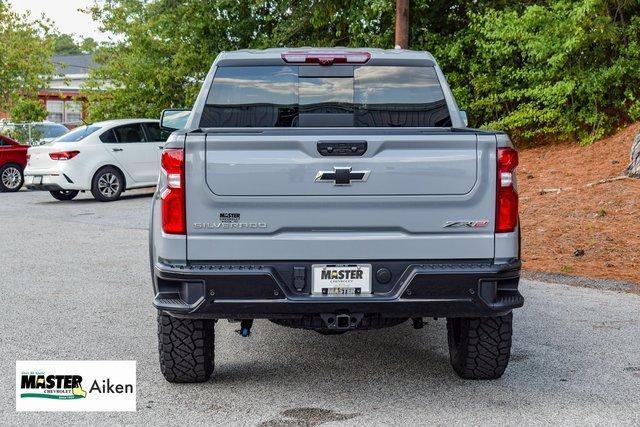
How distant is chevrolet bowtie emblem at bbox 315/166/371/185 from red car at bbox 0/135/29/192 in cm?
1829

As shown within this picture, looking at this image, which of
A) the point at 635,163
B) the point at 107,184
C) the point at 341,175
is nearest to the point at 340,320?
the point at 341,175

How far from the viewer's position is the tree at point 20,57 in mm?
30433

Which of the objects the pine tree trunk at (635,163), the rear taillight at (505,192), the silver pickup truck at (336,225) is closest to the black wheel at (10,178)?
the pine tree trunk at (635,163)

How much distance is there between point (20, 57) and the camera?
30891 mm

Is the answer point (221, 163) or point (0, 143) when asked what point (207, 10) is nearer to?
point (0, 143)

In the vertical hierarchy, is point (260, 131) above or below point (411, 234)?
above

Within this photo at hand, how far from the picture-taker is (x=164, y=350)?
5117 mm

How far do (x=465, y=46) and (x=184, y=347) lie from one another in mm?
16242

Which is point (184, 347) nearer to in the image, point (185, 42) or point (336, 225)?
point (336, 225)

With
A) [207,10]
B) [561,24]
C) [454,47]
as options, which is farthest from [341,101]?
[207,10]

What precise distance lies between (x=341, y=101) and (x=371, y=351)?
5.73ft

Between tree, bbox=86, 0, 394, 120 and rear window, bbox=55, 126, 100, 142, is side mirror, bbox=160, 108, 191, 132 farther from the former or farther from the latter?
tree, bbox=86, 0, 394, 120

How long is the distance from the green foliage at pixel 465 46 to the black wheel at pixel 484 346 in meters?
12.2

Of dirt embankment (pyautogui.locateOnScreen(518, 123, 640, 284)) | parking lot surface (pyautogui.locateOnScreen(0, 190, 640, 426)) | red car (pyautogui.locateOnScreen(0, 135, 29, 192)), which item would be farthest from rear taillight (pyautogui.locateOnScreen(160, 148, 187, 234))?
red car (pyautogui.locateOnScreen(0, 135, 29, 192))
